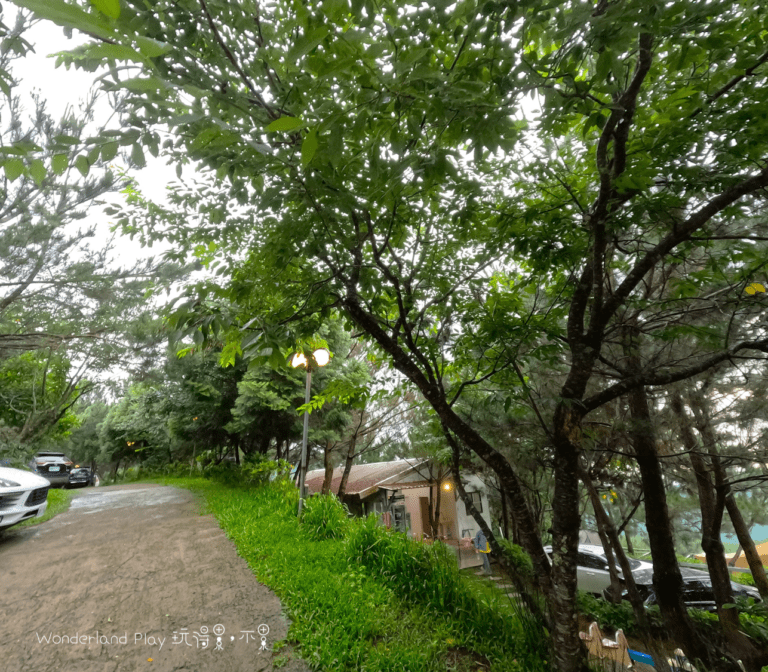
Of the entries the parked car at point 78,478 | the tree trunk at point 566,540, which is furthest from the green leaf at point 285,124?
the parked car at point 78,478

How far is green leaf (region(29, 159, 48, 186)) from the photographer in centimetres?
126

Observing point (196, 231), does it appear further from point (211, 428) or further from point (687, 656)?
point (211, 428)

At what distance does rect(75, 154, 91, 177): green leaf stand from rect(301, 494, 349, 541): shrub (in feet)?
17.9

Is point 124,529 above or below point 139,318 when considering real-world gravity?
below

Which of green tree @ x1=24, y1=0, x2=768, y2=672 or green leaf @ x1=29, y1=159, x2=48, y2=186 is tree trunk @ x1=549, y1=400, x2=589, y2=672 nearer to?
green tree @ x1=24, y1=0, x2=768, y2=672

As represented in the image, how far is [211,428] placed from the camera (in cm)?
1180

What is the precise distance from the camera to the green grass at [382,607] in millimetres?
3008

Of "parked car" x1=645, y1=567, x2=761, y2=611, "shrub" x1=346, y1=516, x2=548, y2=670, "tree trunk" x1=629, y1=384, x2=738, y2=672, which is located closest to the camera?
"shrub" x1=346, y1=516, x2=548, y2=670

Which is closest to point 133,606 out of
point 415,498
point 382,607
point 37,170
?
point 382,607

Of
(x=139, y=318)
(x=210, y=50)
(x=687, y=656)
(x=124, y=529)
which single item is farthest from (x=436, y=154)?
(x=139, y=318)

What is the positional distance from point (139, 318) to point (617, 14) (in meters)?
9.39

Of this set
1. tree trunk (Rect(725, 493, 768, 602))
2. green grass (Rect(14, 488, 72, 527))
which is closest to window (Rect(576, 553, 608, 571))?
tree trunk (Rect(725, 493, 768, 602))

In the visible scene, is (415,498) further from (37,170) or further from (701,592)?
(37,170)

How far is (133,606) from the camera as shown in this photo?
3.79 meters
